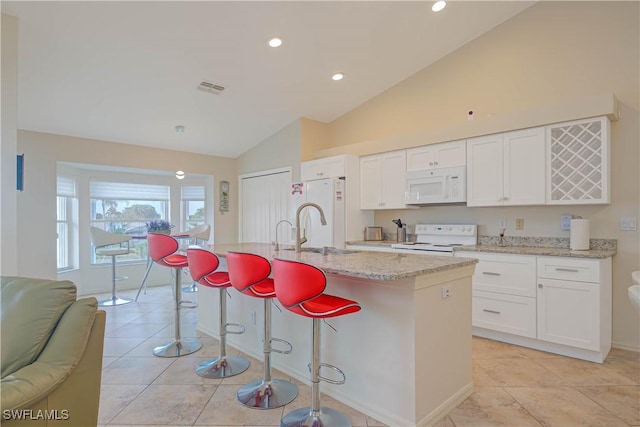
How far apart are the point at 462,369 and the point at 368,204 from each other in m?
2.92

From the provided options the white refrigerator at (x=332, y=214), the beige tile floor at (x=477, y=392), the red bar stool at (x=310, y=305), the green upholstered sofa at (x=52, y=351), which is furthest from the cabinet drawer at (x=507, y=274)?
the green upholstered sofa at (x=52, y=351)

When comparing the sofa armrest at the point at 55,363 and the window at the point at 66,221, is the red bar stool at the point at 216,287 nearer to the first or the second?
the sofa armrest at the point at 55,363

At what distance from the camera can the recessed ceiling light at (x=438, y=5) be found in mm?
3457

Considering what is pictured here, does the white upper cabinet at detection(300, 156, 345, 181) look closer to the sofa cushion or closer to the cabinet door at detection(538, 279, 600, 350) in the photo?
the cabinet door at detection(538, 279, 600, 350)

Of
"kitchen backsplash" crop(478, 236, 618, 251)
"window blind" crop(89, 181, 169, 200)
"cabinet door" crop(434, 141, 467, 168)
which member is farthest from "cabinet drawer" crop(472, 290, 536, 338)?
"window blind" crop(89, 181, 169, 200)

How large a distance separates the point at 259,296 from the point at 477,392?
1.67m

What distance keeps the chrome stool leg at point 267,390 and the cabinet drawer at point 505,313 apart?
2.13m

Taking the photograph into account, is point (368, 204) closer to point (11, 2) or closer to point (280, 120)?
point (280, 120)

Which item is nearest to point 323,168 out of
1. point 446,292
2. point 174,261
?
point 174,261

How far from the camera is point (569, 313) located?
2.99 metres

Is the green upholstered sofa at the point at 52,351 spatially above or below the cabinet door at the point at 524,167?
below

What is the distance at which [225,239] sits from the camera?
638 centimetres

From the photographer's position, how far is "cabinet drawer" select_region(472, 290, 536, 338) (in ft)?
10.5

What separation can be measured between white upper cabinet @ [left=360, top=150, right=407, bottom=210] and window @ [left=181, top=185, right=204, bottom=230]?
11.2 ft
